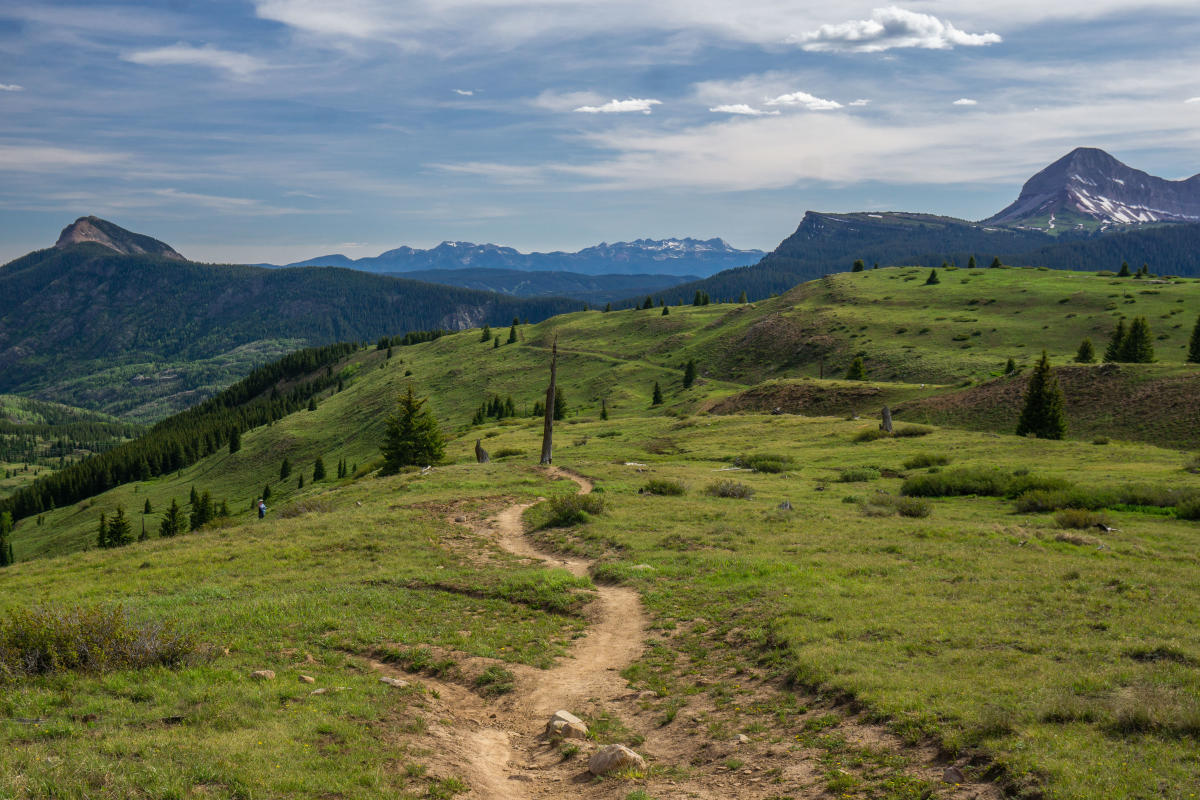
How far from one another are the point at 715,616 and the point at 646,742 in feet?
20.3

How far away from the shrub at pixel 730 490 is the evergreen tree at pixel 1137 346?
62.9 meters

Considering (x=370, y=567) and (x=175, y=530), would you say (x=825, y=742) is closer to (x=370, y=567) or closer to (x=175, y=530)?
(x=370, y=567)

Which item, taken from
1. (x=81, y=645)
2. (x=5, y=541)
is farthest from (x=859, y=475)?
(x=5, y=541)

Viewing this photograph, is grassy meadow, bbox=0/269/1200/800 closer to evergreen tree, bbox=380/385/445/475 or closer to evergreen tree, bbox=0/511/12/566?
evergreen tree, bbox=380/385/445/475

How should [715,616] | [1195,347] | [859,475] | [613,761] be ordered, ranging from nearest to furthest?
[613,761] → [715,616] → [859,475] → [1195,347]

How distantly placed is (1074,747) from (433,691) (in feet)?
38.4

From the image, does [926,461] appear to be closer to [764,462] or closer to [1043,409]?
[764,462]

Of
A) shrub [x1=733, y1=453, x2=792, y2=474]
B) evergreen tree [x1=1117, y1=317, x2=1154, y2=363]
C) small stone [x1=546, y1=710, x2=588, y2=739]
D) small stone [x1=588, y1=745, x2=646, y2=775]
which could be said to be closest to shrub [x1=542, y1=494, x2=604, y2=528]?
small stone [x1=546, y1=710, x2=588, y2=739]

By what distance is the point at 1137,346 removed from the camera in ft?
243

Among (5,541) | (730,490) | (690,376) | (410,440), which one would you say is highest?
(690,376)

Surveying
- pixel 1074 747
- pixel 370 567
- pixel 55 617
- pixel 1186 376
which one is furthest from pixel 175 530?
pixel 1186 376

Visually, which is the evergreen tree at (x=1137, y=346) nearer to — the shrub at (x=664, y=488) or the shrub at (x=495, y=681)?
the shrub at (x=664, y=488)

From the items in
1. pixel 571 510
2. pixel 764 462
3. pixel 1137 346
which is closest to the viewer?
pixel 571 510

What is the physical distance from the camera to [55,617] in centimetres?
1408
